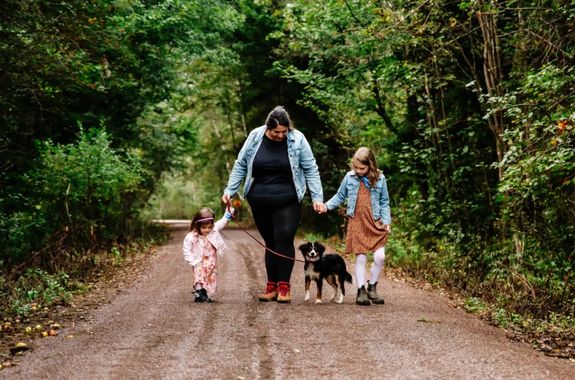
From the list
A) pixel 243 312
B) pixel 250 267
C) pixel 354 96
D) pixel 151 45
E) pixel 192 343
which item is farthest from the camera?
pixel 151 45

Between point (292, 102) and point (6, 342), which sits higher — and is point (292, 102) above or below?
above

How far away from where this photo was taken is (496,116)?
11.8 meters

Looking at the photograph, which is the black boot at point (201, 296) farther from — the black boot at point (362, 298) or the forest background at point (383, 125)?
the forest background at point (383, 125)

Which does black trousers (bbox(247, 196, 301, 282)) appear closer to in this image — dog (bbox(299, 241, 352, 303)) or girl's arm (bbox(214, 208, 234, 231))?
dog (bbox(299, 241, 352, 303))

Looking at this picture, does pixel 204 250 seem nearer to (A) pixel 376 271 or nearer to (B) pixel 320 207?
(B) pixel 320 207

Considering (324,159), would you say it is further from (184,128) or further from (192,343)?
(192,343)

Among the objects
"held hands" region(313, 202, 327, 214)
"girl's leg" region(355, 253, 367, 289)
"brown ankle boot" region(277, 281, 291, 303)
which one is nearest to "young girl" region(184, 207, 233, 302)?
"brown ankle boot" region(277, 281, 291, 303)

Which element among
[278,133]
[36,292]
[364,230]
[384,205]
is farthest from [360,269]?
[36,292]

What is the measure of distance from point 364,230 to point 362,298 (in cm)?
88

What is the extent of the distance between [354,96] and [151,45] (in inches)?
246

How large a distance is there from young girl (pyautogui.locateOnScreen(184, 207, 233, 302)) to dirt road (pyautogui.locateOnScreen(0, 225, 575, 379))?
1.00 ft

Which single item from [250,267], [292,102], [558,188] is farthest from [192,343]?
[292,102]

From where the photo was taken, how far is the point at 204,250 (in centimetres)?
916

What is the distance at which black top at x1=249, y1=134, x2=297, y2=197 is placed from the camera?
8.47 m
